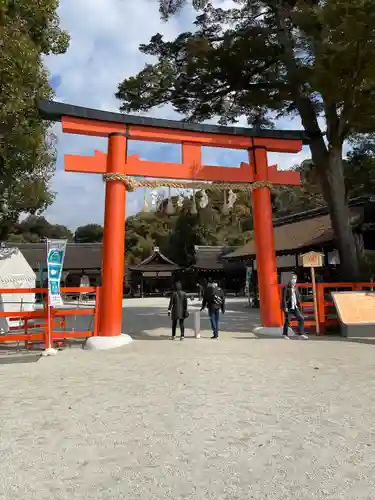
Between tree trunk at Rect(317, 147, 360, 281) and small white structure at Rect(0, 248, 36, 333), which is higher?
tree trunk at Rect(317, 147, 360, 281)

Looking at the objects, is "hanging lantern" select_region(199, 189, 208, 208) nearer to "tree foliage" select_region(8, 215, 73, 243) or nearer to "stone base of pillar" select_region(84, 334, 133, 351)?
"stone base of pillar" select_region(84, 334, 133, 351)

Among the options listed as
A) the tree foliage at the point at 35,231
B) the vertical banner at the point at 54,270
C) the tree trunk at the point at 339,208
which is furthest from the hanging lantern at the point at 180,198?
the tree foliage at the point at 35,231

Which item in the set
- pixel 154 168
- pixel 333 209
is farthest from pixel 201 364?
pixel 333 209

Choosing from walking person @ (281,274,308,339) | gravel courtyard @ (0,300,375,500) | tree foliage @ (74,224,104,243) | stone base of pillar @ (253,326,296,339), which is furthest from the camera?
tree foliage @ (74,224,104,243)

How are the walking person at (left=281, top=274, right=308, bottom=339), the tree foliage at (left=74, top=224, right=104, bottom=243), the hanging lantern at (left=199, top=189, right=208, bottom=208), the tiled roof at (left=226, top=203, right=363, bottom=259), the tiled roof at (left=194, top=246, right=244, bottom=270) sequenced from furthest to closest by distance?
the tree foliage at (left=74, top=224, right=104, bottom=243) → the tiled roof at (left=194, top=246, right=244, bottom=270) → the tiled roof at (left=226, top=203, right=363, bottom=259) → the hanging lantern at (left=199, top=189, right=208, bottom=208) → the walking person at (left=281, top=274, right=308, bottom=339)

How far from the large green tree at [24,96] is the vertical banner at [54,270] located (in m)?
2.94

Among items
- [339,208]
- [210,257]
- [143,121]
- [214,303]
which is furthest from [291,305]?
[210,257]

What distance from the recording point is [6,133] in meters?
9.52

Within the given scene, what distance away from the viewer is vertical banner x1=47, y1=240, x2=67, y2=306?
8414mm

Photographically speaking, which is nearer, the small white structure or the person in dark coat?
the person in dark coat

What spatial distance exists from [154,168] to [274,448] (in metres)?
7.30

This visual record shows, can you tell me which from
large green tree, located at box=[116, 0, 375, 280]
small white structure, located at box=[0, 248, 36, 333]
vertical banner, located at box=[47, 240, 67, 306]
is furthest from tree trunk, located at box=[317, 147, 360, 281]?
small white structure, located at box=[0, 248, 36, 333]

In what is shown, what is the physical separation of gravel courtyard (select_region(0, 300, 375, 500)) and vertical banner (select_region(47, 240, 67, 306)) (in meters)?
1.69

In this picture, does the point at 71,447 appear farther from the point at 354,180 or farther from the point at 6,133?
the point at 354,180
